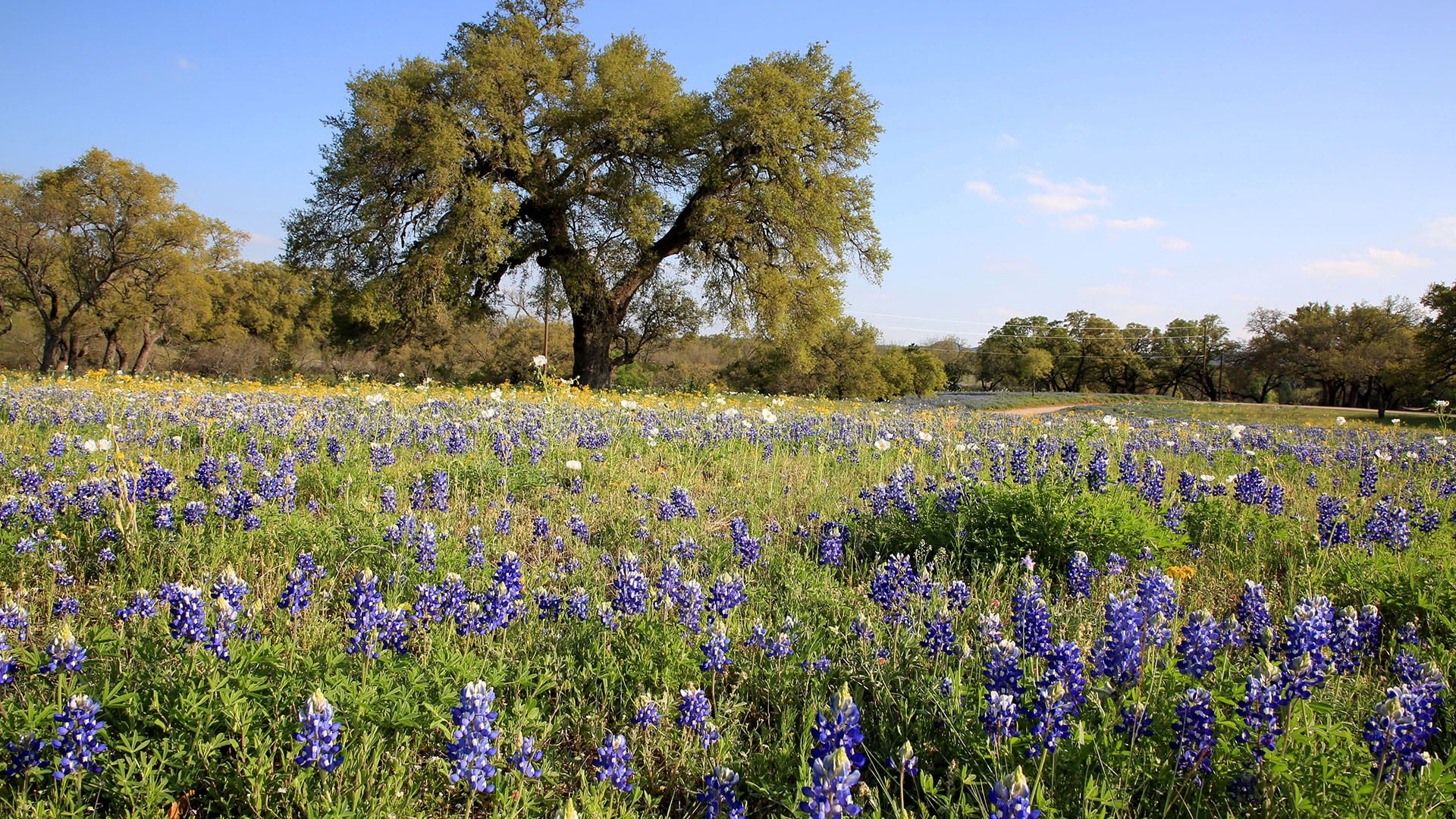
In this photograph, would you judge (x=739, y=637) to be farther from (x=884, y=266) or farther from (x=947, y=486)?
(x=884, y=266)

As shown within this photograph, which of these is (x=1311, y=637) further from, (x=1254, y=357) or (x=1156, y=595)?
(x=1254, y=357)

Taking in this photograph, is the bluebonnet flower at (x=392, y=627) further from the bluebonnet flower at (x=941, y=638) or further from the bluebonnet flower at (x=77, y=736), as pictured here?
the bluebonnet flower at (x=941, y=638)

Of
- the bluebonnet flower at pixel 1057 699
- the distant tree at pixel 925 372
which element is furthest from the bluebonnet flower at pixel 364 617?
the distant tree at pixel 925 372

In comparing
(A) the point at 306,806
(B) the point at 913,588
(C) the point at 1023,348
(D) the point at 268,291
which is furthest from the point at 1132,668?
(C) the point at 1023,348

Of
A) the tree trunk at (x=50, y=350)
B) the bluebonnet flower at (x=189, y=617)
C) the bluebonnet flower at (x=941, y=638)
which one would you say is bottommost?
the bluebonnet flower at (x=941, y=638)

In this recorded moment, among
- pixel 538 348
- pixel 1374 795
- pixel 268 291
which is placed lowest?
pixel 1374 795

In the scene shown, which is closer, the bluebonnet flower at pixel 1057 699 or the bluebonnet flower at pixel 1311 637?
the bluebonnet flower at pixel 1057 699

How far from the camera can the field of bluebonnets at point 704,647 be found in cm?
181

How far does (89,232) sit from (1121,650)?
48966mm

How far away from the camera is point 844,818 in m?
1.69

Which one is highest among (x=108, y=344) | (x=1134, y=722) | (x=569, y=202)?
(x=569, y=202)

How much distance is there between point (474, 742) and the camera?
1685mm

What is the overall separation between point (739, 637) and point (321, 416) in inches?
236

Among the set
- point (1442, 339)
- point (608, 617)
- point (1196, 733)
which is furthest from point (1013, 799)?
point (1442, 339)
